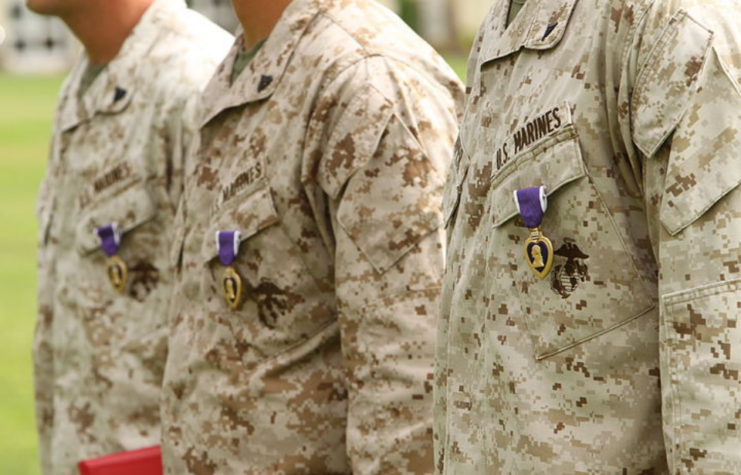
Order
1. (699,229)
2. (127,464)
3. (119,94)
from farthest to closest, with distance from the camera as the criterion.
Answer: (119,94)
(127,464)
(699,229)

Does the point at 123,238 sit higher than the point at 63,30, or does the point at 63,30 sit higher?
the point at 63,30

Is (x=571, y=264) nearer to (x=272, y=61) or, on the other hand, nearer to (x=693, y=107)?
(x=693, y=107)

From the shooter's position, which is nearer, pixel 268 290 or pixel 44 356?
pixel 268 290

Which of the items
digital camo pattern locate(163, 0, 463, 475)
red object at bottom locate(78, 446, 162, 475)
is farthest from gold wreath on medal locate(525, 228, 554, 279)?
red object at bottom locate(78, 446, 162, 475)

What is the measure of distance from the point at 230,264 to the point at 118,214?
37.5 inches

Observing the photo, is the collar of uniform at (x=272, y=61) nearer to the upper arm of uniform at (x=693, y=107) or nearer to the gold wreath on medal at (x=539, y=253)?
the gold wreath on medal at (x=539, y=253)

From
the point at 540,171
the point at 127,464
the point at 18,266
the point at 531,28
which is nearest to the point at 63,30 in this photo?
the point at 18,266

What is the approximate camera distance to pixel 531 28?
2.11 meters

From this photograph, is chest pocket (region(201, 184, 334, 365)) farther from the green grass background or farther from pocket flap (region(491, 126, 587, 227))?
the green grass background

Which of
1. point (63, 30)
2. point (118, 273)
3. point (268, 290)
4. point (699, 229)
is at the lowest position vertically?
point (699, 229)

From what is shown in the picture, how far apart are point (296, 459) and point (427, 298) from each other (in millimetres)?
431

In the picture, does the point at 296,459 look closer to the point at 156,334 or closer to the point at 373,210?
the point at 373,210

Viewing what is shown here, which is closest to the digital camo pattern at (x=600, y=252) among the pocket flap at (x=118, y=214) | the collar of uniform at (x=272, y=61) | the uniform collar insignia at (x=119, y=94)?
the collar of uniform at (x=272, y=61)

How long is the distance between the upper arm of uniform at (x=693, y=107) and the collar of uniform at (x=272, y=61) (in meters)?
1.23
